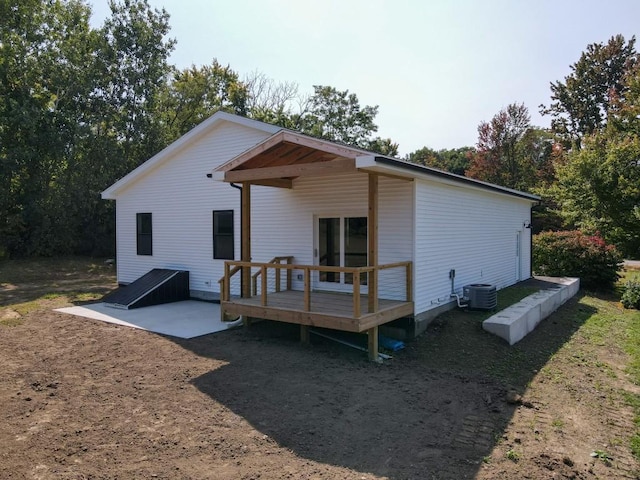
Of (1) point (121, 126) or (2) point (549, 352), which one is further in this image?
(1) point (121, 126)

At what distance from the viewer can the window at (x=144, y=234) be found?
44.1 ft

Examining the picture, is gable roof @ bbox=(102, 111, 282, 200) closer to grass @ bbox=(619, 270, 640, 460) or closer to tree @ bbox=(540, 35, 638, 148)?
grass @ bbox=(619, 270, 640, 460)

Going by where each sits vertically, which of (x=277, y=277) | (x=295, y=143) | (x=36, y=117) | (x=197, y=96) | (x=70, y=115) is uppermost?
(x=197, y=96)

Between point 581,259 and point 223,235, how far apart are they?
11918 millimetres

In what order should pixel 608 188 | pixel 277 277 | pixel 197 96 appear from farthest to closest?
pixel 197 96 → pixel 608 188 → pixel 277 277

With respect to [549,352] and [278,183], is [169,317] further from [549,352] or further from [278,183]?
[549,352]

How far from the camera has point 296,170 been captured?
24.2 feet

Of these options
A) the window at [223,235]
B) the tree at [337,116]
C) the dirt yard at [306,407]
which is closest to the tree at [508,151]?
the tree at [337,116]

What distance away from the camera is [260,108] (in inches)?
1278

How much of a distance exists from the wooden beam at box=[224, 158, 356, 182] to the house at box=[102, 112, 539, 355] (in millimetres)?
22

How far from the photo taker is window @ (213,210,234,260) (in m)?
11.6

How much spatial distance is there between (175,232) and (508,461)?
10.6 metres

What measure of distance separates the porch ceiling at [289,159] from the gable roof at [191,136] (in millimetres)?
2001

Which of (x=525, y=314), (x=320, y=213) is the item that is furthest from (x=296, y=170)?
(x=525, y=314)
